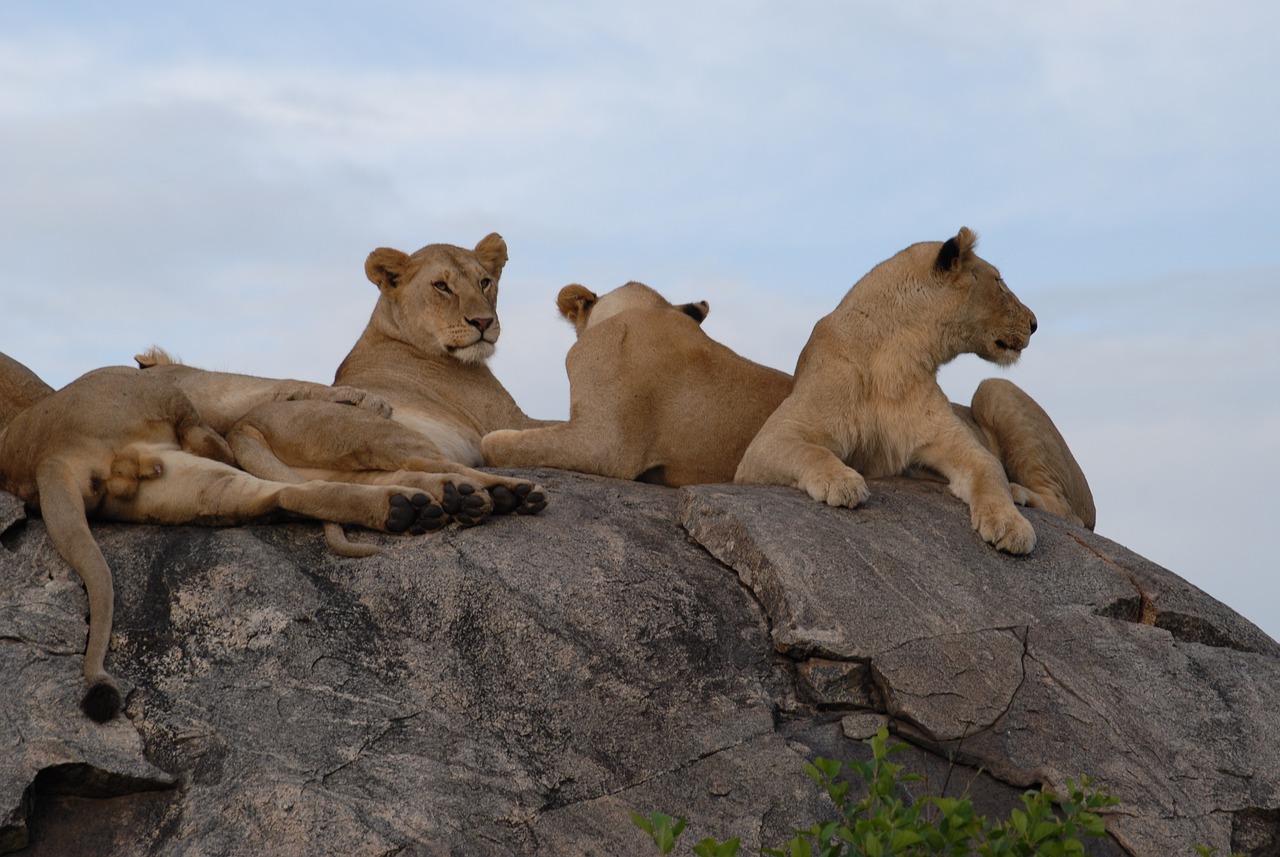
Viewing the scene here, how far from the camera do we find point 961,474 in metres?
5.74

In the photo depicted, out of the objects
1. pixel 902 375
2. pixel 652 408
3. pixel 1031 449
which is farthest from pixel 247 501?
pixel 1031 449

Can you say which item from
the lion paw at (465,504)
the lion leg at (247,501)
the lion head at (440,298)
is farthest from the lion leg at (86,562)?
the lion head at (440,298)

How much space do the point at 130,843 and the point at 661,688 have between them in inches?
57.7

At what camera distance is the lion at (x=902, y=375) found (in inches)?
229

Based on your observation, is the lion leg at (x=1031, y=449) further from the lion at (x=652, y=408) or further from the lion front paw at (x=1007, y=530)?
the lion front paw at (x=1007, y=530)

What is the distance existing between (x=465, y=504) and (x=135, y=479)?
108 cm

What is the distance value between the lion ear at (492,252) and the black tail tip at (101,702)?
3.53m

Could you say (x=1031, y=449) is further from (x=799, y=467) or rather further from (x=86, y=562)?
(x=86, y=562)

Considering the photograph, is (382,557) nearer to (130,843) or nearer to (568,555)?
(568,555)

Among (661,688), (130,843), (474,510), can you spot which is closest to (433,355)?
(474,510)

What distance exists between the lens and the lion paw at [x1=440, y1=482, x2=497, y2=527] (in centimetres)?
483

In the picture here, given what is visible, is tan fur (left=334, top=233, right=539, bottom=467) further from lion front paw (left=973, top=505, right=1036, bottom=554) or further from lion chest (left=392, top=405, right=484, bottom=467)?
lion front paw (left=973, top=505, right=1036, bottom=554)

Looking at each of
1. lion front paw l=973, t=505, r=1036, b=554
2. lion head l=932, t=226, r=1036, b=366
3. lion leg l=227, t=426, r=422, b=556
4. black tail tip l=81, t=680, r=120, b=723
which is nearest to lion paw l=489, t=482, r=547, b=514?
lion leg l=227, t=426, r=422, b=556

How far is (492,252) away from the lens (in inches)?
279
